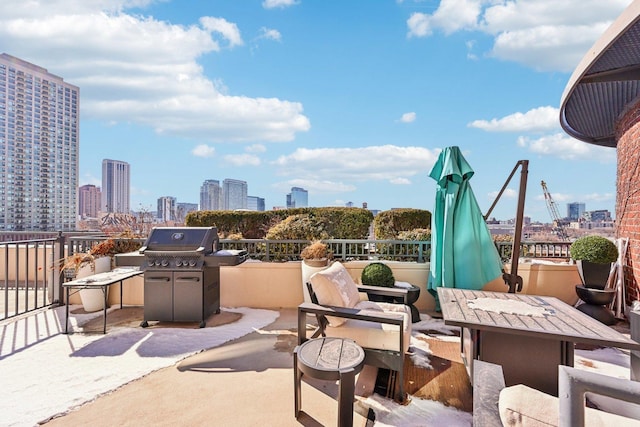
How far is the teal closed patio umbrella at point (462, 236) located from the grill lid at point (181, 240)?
2.96 m

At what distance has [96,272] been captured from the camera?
14.5ft

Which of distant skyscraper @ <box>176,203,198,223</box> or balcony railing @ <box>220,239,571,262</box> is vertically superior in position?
distant skyscraper @ <box>176,203,198,223</box>

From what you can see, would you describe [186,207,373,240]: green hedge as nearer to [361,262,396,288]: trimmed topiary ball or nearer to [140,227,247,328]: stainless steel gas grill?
[361,262,396,288]: trimmed topiary ball

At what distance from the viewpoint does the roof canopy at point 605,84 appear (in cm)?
291

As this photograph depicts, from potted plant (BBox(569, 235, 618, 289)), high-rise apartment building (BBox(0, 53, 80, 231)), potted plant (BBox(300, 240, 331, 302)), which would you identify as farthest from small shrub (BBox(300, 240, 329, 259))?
high-rise apartment building (BBox(0, 53, 80, 231))

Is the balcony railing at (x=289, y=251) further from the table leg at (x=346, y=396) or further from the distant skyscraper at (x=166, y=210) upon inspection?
the table leg at (x=346, y=396)

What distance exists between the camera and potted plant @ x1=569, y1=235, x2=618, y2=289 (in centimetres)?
402

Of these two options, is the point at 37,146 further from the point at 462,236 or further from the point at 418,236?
the point at 462,236

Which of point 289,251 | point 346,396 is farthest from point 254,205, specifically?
point 346,396

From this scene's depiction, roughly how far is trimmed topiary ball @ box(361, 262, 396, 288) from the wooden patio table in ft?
4.50

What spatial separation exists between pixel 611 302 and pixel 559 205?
10.7 feet

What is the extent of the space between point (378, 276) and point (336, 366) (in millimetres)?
2211

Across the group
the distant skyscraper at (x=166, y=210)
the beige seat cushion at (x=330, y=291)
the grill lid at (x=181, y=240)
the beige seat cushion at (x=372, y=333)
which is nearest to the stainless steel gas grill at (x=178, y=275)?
the grill lid at (x=181, y=240)

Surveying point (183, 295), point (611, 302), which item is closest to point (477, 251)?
point (611, 302)
